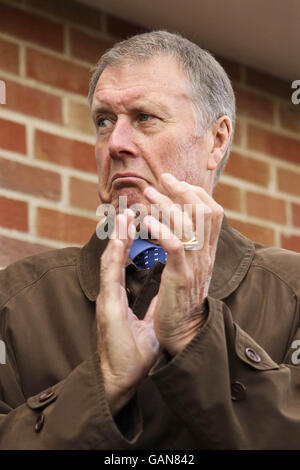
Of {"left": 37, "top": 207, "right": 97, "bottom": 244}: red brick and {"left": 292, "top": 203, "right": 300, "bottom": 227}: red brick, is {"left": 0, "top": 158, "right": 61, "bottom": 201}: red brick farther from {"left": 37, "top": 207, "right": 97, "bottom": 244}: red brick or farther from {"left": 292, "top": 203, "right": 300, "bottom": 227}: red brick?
{"left": 292, "top": 203, "right": 300, "bottom": 227}: red brick

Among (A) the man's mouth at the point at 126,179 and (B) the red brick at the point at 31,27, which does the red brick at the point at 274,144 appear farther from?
(A) the man's mouth at the point at 126,179

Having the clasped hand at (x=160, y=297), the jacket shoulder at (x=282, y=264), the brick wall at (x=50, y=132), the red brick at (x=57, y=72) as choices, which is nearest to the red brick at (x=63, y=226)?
the brick wall at (x=50, y=132)

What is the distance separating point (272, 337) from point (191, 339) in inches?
16.0

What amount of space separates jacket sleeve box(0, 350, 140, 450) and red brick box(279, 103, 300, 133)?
5.96 feet

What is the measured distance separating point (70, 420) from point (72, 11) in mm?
1597

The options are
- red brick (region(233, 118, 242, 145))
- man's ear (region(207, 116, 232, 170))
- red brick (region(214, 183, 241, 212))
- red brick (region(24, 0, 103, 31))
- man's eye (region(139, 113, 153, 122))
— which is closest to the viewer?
man's eye (region(139, 113, 153, 122))

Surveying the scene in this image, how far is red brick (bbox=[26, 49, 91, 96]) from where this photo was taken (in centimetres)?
327

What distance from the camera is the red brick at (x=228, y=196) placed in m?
3.56

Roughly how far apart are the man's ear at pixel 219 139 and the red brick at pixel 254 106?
2.59 ft

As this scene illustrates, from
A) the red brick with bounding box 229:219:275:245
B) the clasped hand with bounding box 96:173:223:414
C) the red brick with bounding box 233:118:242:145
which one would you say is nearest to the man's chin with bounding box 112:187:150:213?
the clasped hand with bounding box 96:173:223:414

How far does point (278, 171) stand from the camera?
375 centimetres

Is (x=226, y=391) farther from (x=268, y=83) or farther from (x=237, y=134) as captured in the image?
(x=268, y=83)

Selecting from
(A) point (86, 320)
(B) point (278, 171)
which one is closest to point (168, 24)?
(B) point (278, 171)
